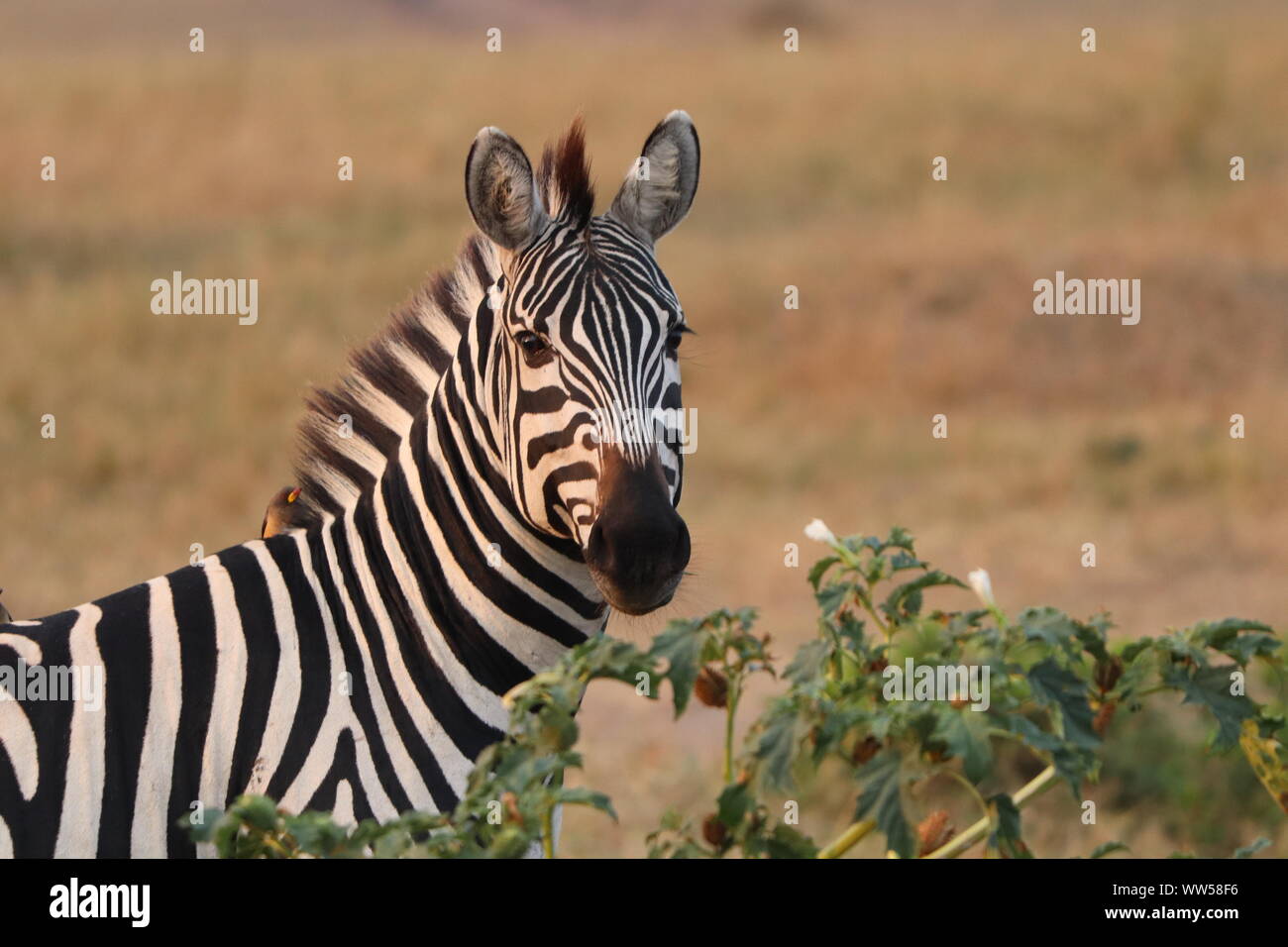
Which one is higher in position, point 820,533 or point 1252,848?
point 820,533

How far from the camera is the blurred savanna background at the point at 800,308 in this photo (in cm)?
1266

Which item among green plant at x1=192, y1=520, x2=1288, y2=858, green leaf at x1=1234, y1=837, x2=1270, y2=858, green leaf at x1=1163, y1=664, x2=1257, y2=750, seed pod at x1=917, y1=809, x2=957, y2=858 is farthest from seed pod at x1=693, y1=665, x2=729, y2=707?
green leaf at x1=1234, y1=837, x2=1270, y2=858

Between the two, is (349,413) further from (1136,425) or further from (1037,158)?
(1037,158)

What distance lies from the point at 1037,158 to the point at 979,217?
4342 millimetres

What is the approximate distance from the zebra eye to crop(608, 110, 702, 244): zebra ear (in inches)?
18.7

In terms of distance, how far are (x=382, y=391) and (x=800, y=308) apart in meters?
15.9

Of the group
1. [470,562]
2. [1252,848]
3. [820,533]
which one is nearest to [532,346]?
[470,562]

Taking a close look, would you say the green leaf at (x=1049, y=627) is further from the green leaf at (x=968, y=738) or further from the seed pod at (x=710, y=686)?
the seed pod at (x=710, y=686)

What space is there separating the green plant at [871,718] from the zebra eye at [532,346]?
125 cm

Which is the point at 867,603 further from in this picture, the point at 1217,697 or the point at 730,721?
the point at 1217,697

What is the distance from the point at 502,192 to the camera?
360cm

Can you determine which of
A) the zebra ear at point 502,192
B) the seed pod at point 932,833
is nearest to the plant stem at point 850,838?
the seed pod at point 932,833

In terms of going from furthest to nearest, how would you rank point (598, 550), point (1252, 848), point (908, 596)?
point (598, 550), point (908, 596), point (1252, 848)
